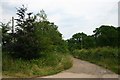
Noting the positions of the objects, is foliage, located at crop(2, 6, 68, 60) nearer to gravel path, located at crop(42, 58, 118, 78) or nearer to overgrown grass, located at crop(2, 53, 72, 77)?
overgrown grass, located at crop(2, 53, 72, 77)

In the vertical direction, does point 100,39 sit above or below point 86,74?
above

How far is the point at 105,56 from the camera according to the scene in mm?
26656

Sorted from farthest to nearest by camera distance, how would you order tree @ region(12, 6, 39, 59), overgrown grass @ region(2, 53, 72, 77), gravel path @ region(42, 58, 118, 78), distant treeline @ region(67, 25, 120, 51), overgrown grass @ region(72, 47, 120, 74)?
distant treeline @ region(67, 25, 120, 51), tree @ region(12, 6, 39, 59), overgrown grass @ region(72, 47, 120, 74), overgrown grass @ region(2, 53, 72, 77), gravel path @ region(42, 58, 118, 78)

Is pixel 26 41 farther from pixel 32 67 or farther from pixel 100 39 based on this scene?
pixel 100 39

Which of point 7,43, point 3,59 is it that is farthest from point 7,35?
point 3,59

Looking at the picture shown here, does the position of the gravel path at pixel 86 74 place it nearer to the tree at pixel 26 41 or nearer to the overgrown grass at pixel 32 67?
the overgrown grass at pixel 32 67

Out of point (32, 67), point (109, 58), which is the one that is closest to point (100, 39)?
point (109, 58)

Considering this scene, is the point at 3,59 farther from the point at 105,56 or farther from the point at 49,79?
the point at 105,56

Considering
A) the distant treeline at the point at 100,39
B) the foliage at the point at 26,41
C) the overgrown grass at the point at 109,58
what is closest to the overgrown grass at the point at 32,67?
the foliage at the point at 26,41

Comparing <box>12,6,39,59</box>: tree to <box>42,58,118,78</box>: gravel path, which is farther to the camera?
<box>12,6,39,59</box>: tree

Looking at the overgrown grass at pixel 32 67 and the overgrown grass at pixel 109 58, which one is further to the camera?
the overgrown grass at pixel 109 58

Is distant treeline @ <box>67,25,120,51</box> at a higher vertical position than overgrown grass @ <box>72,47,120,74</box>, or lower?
higher

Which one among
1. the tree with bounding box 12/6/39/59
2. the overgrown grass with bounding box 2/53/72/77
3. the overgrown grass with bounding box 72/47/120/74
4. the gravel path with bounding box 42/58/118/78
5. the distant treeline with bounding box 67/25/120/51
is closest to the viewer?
the gravel path with bounding box 42/58/118/78

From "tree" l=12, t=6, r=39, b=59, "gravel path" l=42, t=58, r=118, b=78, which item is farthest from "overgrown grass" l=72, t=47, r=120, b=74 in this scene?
"tree" l=12, t=6, r=39, b=59
